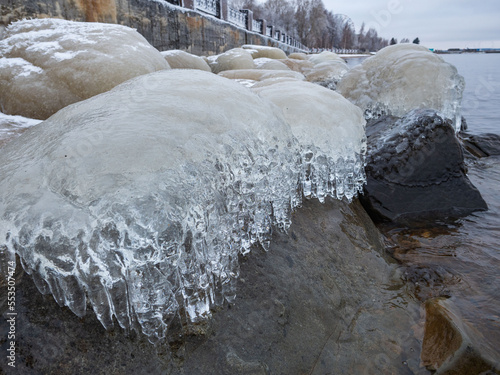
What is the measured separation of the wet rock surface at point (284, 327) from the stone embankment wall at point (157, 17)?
4549 millimetres

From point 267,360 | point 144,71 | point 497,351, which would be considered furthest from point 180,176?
point 144,71

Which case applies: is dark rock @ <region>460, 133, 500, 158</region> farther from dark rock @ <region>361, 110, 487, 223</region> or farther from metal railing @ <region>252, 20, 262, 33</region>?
metal railing @ <region>252, 20, 262, 33</region>

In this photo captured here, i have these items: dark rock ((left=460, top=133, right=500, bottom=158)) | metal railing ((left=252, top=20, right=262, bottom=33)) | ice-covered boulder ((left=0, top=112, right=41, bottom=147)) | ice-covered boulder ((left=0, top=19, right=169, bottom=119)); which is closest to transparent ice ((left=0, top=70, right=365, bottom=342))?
ice-covered boulder ((left=0, top=112, right=41, bottom=147))

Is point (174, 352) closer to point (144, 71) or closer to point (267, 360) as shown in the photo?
point (267, 360)

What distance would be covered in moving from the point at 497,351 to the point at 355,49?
56903 millimetres

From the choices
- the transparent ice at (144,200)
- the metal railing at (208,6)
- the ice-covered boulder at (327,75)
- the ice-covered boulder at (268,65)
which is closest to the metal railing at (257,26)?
the metal railing at (208,6)

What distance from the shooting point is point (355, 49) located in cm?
5138

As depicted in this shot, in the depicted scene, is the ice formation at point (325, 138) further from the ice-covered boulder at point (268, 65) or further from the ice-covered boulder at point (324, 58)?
the ice-covered boulder at point (324, 58)

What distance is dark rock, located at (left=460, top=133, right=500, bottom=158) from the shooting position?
18.0 feet

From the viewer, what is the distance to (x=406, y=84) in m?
4.72

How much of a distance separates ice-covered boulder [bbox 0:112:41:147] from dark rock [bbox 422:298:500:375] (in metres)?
2.89

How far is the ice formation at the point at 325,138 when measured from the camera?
251 centimetres

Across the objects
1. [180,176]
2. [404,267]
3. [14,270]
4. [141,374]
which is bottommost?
[404,267]

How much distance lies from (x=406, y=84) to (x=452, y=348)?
415 cm
